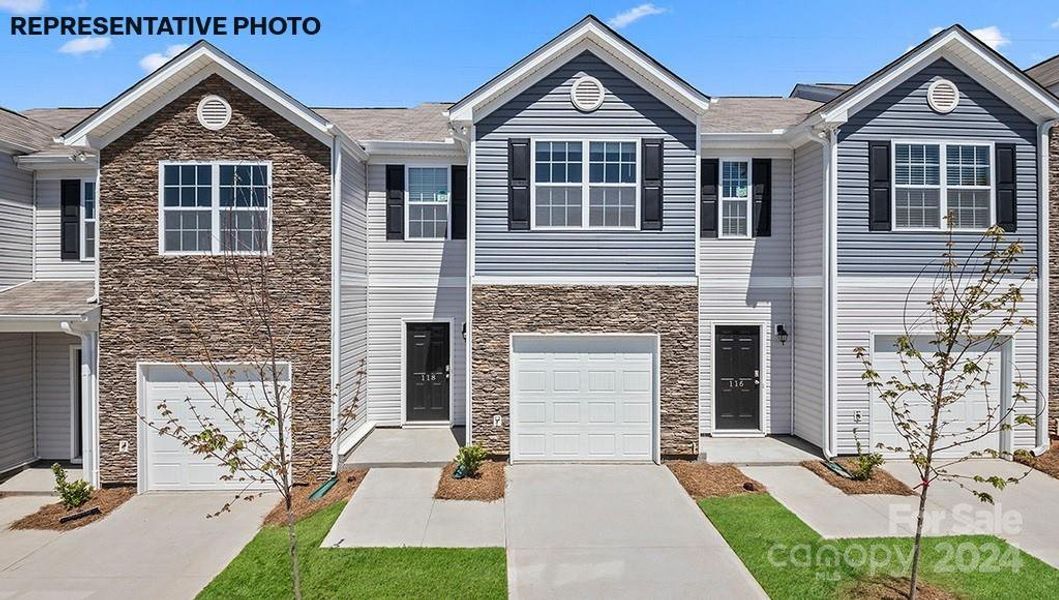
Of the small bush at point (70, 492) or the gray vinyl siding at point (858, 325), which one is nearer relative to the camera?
the small bush at point (70, 492)

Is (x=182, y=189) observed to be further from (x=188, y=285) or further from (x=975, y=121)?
(x=975, y=121)

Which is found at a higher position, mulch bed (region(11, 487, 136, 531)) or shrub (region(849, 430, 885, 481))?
shrub (region(849, 430, 885, 481))

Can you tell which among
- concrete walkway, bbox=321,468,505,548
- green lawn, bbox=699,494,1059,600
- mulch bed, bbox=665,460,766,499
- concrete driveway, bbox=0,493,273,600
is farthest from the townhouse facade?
green lawn, bbox=699,494,1059,600

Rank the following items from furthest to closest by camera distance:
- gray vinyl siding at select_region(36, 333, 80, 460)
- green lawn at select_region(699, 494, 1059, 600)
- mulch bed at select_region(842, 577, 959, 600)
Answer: gray vinyl siding at select_region(36, 333, 80, 460) < green lawn at select_region(699, 494, 1059, 600) < mulch bed at select_region(842, 577, 959, 600)

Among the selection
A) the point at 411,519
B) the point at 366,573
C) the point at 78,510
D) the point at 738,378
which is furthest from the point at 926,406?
the point at 78,510

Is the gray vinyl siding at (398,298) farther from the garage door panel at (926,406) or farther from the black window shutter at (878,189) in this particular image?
the garage door panel at (926,406)

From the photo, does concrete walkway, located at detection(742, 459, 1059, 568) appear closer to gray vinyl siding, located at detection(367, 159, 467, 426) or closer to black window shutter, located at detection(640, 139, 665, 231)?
black window shutter, located at detection(640, 139, 665, 231)

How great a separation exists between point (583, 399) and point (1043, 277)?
875cm

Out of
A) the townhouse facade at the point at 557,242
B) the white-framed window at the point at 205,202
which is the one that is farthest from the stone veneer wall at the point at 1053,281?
the white-framed window at the point at 205,202

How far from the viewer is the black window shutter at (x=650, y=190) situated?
1016 centimetres

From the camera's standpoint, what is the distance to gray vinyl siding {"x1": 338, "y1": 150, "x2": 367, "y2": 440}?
34.4 ft

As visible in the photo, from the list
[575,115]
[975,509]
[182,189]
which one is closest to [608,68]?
[575,115]

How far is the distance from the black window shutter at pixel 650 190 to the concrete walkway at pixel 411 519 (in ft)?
17.7

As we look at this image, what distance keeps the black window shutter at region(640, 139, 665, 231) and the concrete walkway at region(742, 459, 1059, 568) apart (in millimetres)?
4675
